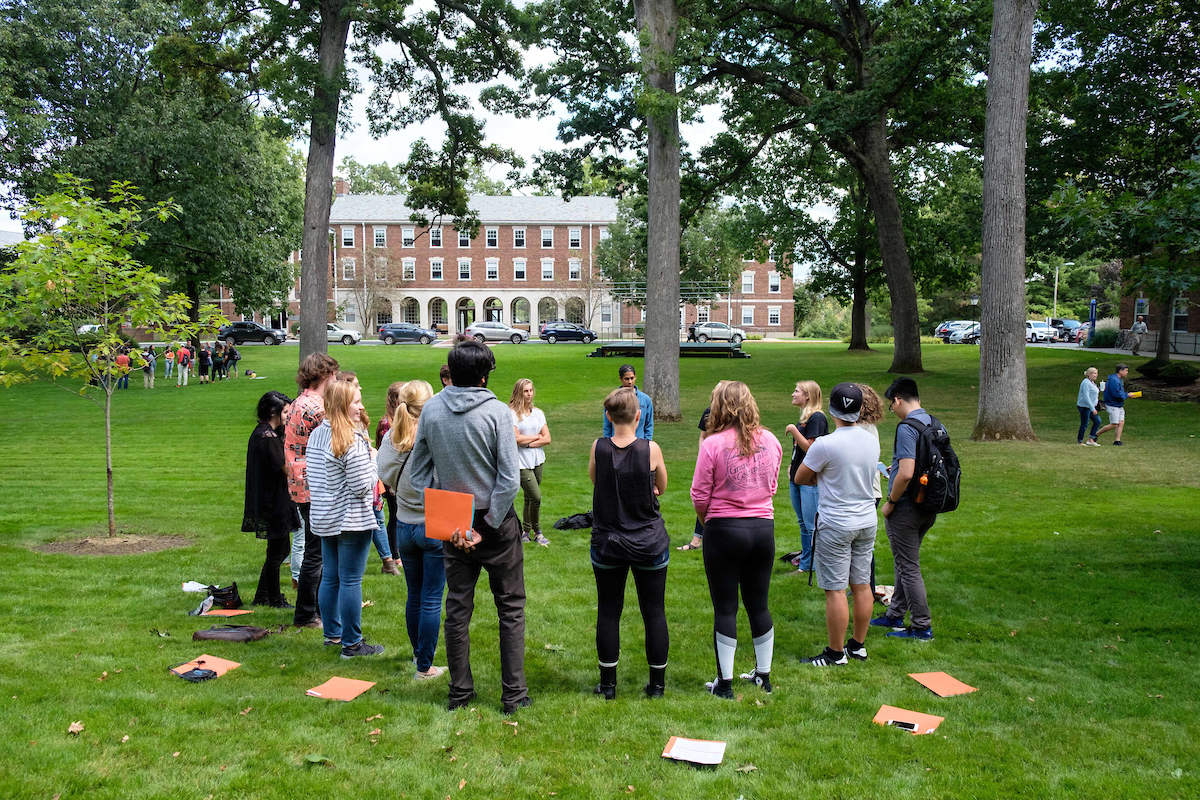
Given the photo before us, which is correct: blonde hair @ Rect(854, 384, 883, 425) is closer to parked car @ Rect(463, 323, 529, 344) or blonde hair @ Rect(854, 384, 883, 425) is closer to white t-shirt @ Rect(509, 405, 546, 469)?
white t-shirt @ Rect(509, 405, 546, 469)

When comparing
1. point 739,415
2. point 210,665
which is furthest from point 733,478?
point 210,665

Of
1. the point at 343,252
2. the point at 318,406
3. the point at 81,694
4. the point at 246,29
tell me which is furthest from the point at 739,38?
→ the point at 343,252

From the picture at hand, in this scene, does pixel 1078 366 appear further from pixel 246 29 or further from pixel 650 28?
pixel 246 29

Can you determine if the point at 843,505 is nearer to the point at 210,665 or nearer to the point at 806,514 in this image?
the point at 806,514

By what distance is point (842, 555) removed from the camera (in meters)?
5.11

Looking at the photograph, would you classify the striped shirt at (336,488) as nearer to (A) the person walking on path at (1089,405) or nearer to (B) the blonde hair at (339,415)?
(B) the blonde hair at (339,415)

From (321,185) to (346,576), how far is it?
15.4 m

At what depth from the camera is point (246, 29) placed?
74.4 ft

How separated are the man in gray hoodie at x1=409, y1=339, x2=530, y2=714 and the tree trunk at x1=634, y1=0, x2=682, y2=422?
14.0 metres

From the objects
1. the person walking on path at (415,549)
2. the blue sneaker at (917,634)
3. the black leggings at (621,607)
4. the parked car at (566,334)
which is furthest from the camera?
the parked car at (566,334)

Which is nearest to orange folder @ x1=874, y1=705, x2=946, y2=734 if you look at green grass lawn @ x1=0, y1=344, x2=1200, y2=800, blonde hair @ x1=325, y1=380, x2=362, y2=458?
green grass lawn @ x1=0, y1=344, x2=1200, y2=800

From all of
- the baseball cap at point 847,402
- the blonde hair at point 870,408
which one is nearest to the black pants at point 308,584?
the baseball cap at point 847,402

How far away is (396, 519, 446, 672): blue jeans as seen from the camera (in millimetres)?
4680

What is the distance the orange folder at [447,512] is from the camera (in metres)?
4.23
